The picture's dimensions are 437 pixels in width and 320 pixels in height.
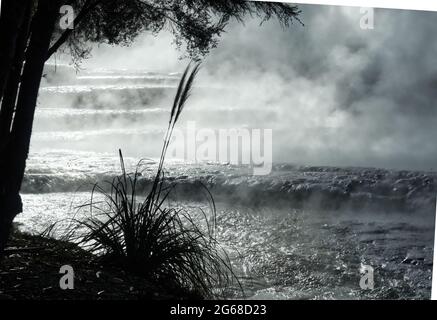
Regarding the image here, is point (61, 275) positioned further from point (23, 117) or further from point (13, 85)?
point (13, 85)

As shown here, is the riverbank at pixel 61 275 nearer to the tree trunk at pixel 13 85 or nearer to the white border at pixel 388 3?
the tree trunk at pixel 13 85

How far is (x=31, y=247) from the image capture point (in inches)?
94.3

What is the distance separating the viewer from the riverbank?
1959mm

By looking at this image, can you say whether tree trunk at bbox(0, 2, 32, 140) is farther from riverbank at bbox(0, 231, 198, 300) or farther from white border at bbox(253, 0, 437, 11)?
white border at bbox(253, 0, 437, 11)

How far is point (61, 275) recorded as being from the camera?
6.81 ft

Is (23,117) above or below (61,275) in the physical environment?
above

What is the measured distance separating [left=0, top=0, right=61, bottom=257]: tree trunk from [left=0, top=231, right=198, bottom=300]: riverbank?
162 millimetres

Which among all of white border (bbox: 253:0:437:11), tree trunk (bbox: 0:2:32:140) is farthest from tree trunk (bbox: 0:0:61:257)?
white border (bbox: 253:0:437:11)

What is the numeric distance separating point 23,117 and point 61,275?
0.64m

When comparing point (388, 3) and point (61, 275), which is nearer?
point (61, 275)

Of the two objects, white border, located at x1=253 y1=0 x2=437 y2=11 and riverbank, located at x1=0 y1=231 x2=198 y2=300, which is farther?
white border, located at x1=253 y1=0 x2=437 y2=11


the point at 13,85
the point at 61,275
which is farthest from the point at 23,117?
the point at 61,275

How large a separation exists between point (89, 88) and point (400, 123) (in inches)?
145

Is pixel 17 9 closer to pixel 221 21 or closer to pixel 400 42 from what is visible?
pixel 221 21
